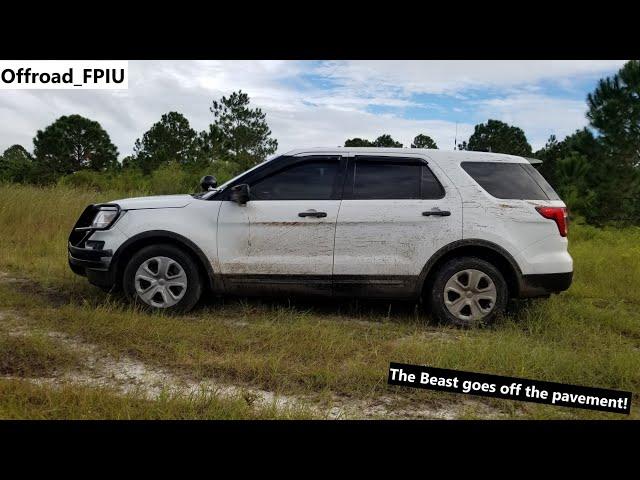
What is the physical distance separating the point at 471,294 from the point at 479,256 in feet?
1.29

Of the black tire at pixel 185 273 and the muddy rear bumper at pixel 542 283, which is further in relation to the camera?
the black tire at pixel 185 273

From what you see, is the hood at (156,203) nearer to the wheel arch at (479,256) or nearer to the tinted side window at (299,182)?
the tinted side window at (299,182)

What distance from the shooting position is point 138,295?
499 centimetres

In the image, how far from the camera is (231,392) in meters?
3.33

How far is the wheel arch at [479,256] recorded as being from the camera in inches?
191

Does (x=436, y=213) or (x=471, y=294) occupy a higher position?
(x=436, y=213)

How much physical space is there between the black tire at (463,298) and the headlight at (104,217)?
3259 millimetres

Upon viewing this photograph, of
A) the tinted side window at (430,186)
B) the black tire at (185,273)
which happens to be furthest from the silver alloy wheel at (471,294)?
the black tire at (185,273)

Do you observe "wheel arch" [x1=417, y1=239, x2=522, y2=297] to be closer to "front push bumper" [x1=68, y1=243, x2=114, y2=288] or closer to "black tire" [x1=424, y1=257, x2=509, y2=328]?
"black tire" [x1=424, y1=257, x2=509, y2=328]

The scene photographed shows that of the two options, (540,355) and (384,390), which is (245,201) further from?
(540,355)

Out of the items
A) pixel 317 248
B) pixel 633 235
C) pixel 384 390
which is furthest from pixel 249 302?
pixel 633 235

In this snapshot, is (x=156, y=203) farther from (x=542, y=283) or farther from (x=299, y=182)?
(x=542, y=283)

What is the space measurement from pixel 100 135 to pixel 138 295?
1646 inches

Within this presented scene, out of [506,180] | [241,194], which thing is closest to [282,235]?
[241,194]
